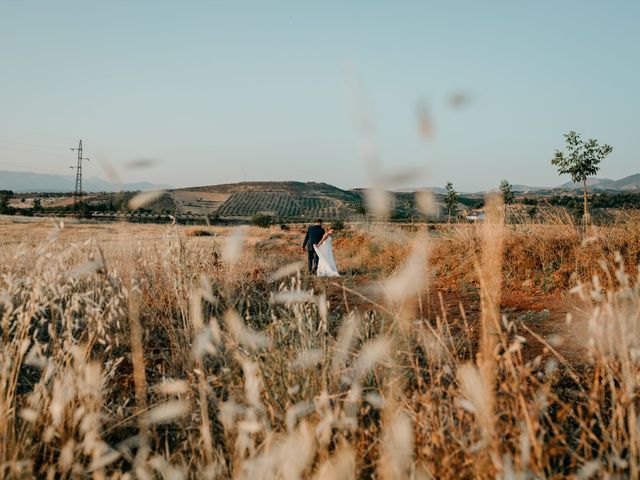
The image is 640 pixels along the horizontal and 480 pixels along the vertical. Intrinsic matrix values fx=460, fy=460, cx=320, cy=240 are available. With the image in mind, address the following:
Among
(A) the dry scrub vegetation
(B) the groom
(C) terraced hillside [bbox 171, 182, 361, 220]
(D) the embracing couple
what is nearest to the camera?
(A) the dry scrub vegetation

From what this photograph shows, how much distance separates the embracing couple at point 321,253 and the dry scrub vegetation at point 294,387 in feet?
18.1

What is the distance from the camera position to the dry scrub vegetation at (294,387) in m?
1.74

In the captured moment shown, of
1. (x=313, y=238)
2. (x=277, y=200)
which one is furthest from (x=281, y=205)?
(x=313, y=238)

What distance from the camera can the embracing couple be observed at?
42.5 feet

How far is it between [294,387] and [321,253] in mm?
11051

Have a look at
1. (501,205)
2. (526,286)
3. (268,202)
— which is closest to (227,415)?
(526,286)

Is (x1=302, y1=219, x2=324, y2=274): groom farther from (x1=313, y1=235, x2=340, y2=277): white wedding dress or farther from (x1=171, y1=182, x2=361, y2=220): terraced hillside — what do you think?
(x1=171, y1=182, x2=361, y2=220): terraced hillside

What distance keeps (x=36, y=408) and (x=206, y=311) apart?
2.97 m

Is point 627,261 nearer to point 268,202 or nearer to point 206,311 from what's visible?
point 206,311

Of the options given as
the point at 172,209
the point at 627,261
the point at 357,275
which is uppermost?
the point at 172,209

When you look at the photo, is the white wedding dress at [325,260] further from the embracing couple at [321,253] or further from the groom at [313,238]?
the groom at [313,238]

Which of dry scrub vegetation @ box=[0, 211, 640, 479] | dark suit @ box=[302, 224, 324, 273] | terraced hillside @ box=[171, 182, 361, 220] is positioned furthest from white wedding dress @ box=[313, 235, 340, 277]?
terraced hillside @ box=[171, 182, 361, 220]

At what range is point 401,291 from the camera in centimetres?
227

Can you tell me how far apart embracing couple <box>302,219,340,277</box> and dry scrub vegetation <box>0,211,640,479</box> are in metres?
5.51
